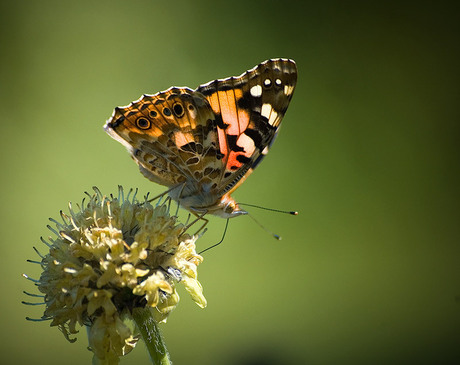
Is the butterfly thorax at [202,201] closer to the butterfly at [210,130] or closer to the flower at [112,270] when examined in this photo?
the butterfly at [210,130]

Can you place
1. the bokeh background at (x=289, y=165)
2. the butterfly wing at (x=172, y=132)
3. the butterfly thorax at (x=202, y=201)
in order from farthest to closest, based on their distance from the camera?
the bokeh background at (x=289, y=165), the butterfly thorax at (x=202, y=201), the butterfly wing at (x=172, y=132)

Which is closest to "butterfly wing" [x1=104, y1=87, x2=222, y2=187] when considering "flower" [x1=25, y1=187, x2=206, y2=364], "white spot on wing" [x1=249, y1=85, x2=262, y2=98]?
"white spot on wing" [x1=249, y1=85, x2=262, y2=98]

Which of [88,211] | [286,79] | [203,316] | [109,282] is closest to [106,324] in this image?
[109,282]

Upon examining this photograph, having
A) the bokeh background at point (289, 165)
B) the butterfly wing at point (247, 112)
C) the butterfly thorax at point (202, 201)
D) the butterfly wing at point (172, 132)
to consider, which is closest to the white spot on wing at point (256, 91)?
the butterfly wing at point (247, 112)

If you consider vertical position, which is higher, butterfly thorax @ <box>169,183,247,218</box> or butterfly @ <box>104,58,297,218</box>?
butterfly @ <box>104,58,297,218</box>

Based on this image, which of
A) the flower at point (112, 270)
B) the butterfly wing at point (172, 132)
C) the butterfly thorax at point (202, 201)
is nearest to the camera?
the flower at point (112, 270)

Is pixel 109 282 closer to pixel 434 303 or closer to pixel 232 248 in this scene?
pixel 232 248

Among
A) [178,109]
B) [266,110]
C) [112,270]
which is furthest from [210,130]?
[112,270]

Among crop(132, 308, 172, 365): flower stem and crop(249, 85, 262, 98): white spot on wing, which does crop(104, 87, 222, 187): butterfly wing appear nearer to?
crop(249, 85, 262, 98): white spot on wing
